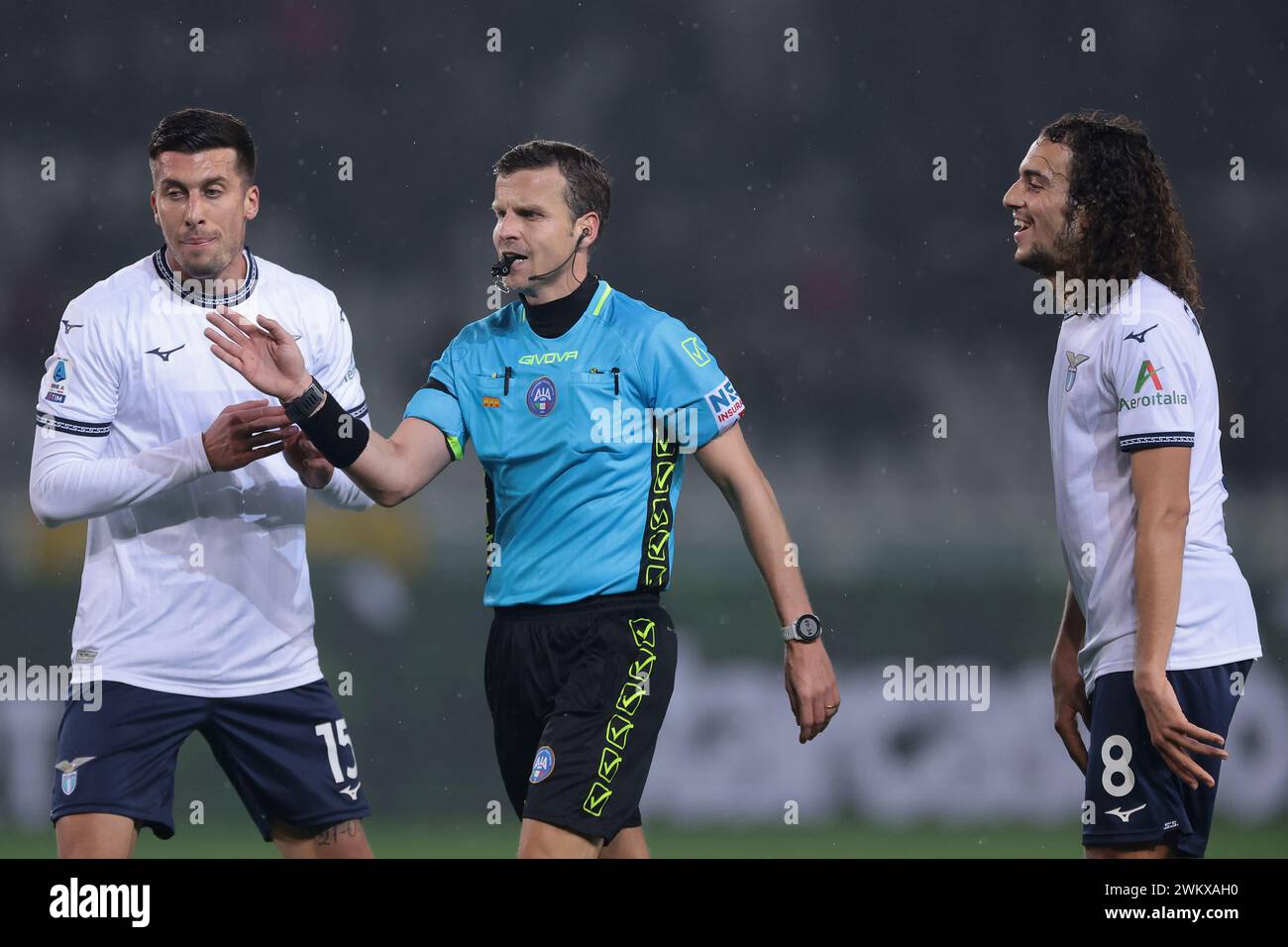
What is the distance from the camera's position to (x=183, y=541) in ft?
12.8

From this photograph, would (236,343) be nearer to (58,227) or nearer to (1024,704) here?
(58,227)

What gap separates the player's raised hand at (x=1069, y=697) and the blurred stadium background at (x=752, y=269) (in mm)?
2671

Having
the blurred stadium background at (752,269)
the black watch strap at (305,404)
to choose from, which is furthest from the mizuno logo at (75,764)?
the blurred stadium background at (752,269)

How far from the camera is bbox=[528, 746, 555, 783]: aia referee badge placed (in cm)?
358

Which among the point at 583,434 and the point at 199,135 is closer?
the point at 583,434

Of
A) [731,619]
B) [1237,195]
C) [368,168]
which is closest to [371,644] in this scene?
[731,619]

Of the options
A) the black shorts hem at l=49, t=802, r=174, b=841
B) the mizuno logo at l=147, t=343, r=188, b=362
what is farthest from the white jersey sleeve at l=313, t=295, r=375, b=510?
the black shorts hem at l=49, t=802, r=174, b=841

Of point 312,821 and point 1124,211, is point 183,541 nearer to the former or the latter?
point 312,821

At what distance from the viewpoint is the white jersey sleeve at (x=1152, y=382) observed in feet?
11.1

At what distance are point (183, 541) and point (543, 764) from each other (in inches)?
43.4

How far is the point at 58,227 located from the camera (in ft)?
22.1

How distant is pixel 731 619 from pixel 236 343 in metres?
3.46

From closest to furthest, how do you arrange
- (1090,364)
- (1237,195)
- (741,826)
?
1. (1090,364)
2. (741,826)
3. (1237,195)

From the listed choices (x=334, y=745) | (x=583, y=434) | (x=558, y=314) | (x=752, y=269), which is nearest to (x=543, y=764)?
(x=334, y=745)
